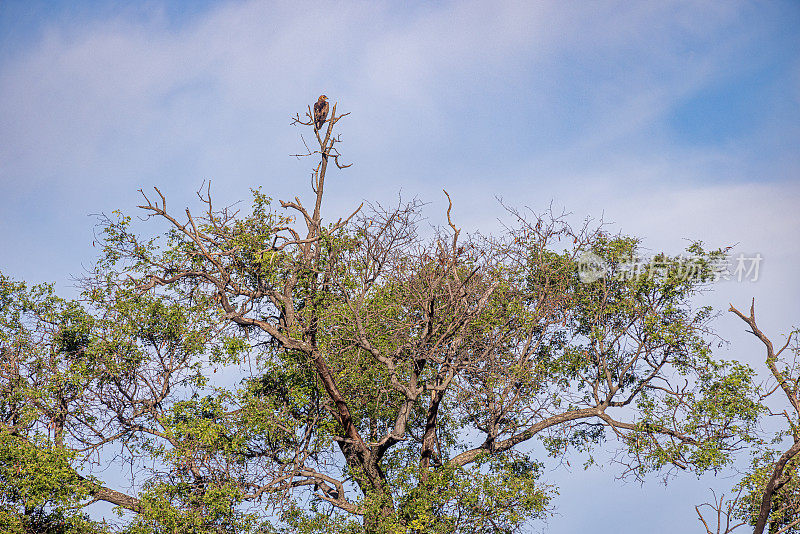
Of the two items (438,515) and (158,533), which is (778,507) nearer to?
(438,515)

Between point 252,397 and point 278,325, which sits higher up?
point 278,325

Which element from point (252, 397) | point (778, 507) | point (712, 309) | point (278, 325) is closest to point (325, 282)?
point (278, 325)

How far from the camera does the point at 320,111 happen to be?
21.2 m

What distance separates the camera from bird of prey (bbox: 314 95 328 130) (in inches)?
833

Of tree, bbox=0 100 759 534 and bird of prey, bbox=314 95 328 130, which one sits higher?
bird of prey, bbox=314 95 328 130

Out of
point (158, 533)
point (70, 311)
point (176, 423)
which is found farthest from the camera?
point (70, 311)

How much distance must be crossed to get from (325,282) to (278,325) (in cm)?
169

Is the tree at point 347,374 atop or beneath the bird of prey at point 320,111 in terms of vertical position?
beneath

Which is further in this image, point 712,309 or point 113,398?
point 712,309

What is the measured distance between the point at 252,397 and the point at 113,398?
11.7 ft

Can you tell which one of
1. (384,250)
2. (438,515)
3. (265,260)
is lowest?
(438,515)

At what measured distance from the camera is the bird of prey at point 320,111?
69.4 feet

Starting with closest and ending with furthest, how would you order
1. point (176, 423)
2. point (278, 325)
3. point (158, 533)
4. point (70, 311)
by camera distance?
point (158, 533) → point (176, 423) → point (70, 311) → point (278, 325)

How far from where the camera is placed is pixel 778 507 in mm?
18391
